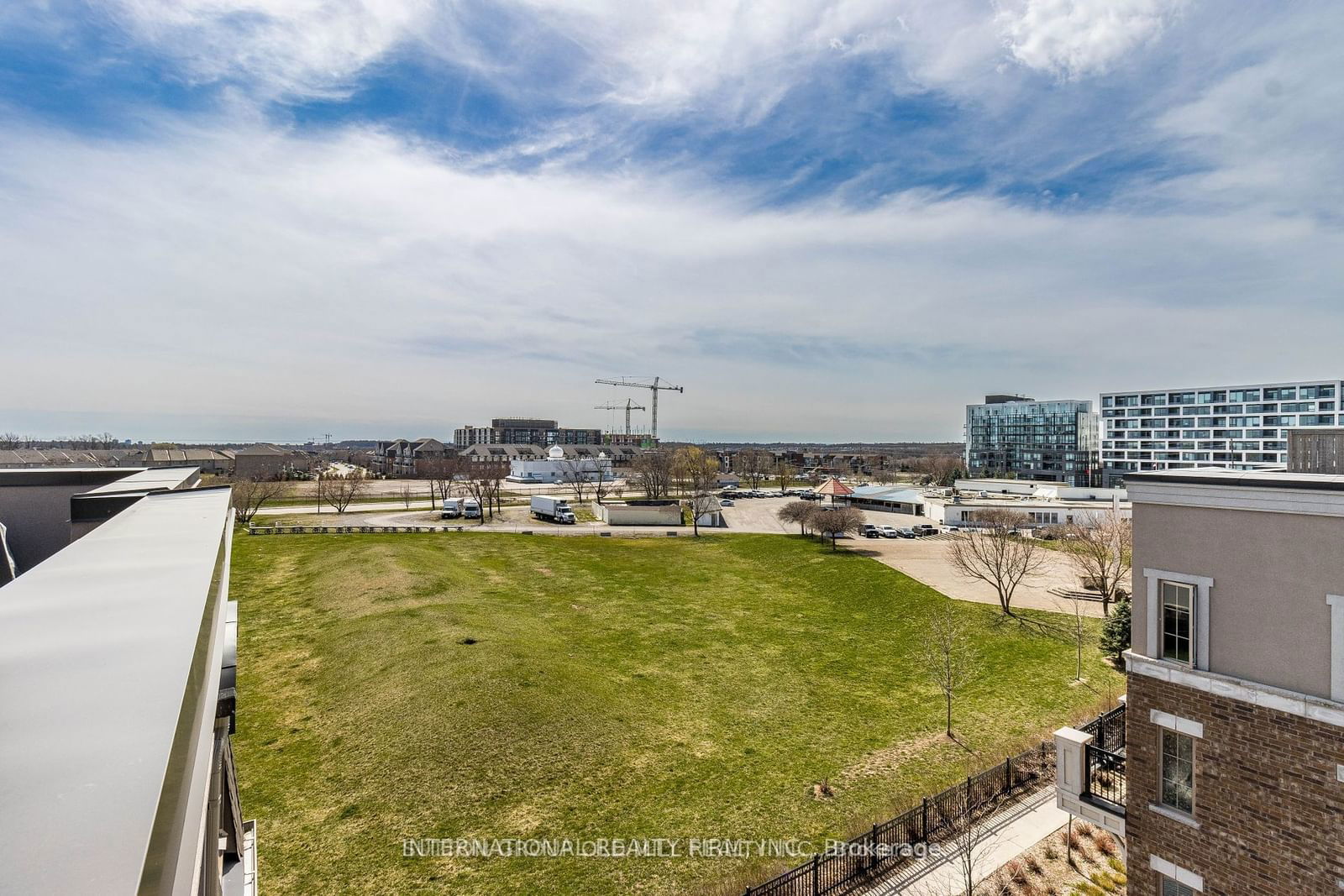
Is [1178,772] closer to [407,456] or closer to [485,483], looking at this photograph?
[485,483]

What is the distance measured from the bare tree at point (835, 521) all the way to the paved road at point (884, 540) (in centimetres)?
156

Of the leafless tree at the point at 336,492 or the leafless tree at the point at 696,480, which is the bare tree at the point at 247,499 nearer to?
the leafless tree at the point at 336,492

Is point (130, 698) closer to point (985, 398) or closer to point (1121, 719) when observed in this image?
point (1121, 719)

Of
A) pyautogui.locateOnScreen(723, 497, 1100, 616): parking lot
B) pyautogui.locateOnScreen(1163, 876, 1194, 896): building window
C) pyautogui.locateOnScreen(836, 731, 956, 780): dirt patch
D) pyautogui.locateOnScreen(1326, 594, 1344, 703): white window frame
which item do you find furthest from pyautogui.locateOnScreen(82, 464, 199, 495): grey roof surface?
pyautogui.locateOnScreen(723, 497, 1100, 616): parking lot

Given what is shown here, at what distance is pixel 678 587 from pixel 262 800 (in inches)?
898

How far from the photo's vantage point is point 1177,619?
31.5ft

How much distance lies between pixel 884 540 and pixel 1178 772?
4132 centimetres

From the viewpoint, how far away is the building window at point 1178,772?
370 inches

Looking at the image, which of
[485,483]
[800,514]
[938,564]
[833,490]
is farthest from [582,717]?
[485,483]

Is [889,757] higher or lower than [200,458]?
lower

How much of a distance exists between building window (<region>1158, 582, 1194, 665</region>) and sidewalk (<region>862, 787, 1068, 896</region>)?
4135 millimetres

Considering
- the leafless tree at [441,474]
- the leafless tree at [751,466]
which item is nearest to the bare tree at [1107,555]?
the leafless tree at [441,474]

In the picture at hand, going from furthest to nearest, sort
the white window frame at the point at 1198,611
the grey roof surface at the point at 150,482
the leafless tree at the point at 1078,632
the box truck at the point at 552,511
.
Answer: the box truck at the point at 552,511 < the leafless tree at the point at 1078,632 < the white window frame at the point at 1198,611 < the grey roof surface at the point at 150,482

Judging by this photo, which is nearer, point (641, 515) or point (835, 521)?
point (835, 521)
